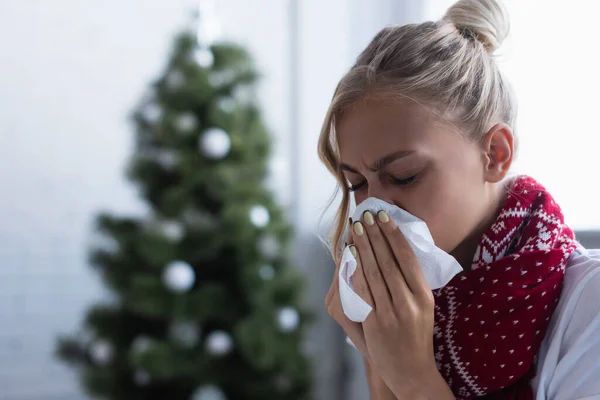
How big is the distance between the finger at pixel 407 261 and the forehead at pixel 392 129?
10 cm

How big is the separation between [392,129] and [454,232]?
0.18 m

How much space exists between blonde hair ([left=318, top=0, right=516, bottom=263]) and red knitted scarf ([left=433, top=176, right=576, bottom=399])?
0.52 feet

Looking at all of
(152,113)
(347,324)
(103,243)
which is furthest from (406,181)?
(103,243)

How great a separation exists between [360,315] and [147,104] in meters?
1.37

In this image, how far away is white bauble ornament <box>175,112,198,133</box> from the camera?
1995 mm

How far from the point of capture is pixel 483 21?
103cm

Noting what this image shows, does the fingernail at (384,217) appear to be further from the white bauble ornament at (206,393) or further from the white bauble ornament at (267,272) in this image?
the white bauble ornament at (206,393)

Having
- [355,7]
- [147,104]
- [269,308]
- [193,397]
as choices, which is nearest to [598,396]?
[269,308]

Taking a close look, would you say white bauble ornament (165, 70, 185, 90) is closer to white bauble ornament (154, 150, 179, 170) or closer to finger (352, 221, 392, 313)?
white bauble ornament (154, 150, 179, 170)

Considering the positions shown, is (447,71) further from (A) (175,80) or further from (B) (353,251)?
(A) (175,80)

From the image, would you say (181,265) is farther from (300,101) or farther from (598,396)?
(598,396)

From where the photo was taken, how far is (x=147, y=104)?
6.95ft

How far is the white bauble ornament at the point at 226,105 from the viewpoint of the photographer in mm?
2025

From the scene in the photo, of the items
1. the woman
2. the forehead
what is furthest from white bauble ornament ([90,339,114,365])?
the forehead
